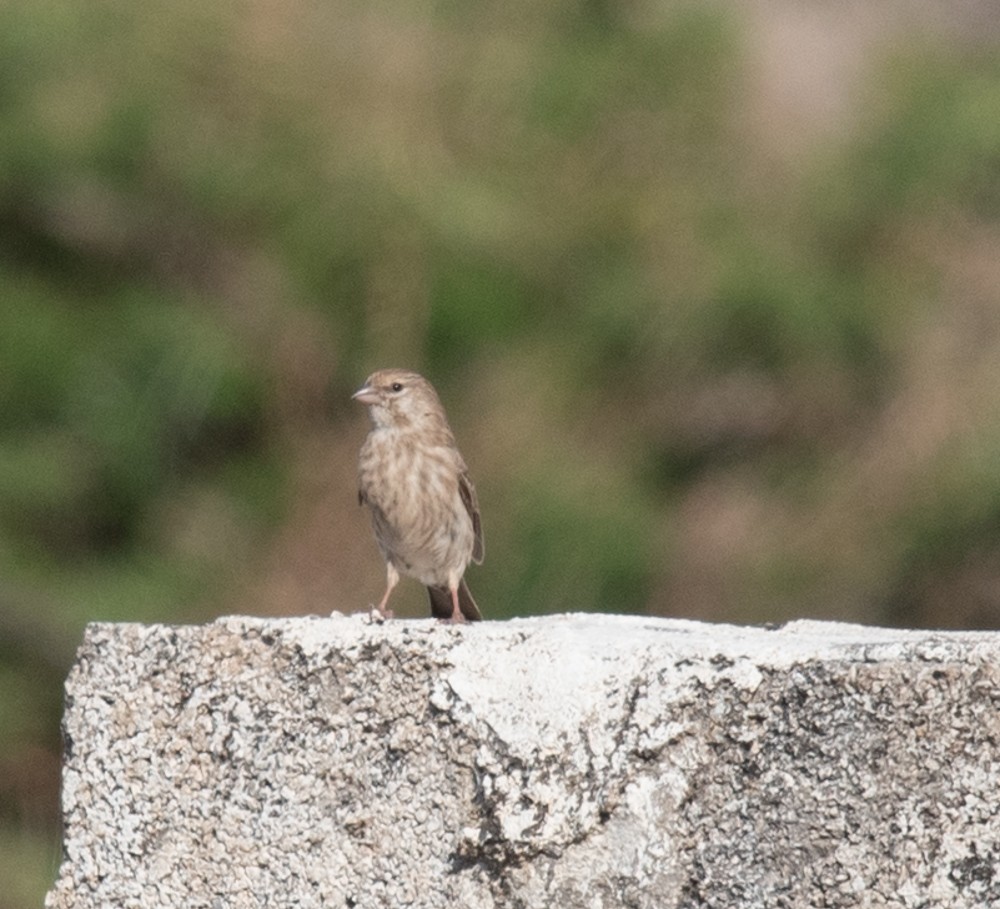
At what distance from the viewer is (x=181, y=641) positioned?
2.63 m

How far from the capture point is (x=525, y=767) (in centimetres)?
241

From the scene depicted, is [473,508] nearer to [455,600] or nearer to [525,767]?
[455,600]

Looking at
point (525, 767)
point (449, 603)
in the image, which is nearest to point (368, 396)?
point (449, 603)

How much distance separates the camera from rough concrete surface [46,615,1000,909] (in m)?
2.28

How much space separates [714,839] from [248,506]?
6.60 meters

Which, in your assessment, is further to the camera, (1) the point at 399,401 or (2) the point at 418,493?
(1) the point at 399,401

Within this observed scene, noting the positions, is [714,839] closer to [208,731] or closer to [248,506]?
[208,731]

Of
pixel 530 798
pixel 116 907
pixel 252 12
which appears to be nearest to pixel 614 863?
pixel 530 798

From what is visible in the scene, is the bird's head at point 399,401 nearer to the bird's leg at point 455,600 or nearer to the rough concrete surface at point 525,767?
the bird's leg at point 455,600

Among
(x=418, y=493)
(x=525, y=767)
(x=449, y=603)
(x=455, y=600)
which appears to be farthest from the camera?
(x=449, y=603)

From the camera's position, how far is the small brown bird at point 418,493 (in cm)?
518

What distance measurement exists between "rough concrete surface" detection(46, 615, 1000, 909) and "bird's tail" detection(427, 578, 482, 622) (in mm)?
2529

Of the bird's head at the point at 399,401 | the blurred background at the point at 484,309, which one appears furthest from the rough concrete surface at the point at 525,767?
the blurred background at the point at 484,309

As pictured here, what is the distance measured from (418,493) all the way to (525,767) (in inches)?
113
